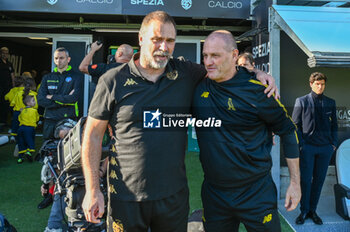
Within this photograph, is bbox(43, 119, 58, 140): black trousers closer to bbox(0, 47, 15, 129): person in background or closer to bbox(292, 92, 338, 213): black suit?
bbox(292, 92, 338, 213): black suit

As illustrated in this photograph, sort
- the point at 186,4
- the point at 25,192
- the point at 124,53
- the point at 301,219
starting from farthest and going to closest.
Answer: the point at 186,4 < the point at 25,192 < the point at 301,219 < the point at 124,53

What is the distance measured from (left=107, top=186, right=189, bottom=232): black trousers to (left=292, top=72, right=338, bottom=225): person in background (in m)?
2.49

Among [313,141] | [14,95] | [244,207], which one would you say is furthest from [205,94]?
[14,95]

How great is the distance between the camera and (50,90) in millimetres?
4062

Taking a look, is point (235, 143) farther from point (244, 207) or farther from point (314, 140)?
point (314, 140)

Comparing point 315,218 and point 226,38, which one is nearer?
point 226,38

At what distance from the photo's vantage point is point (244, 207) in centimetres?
184

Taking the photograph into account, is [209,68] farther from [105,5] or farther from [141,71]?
[105,5]

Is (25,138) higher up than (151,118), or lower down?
lower down

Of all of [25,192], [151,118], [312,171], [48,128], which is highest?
[151,118]

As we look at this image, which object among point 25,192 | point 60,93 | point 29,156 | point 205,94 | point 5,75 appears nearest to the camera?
point 205,94

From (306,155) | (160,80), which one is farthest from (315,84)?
(160,80)

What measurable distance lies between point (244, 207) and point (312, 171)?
2.32 m

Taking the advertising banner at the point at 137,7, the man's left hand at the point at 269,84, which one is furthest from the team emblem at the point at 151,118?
the advertising banner at the point at 137,7
